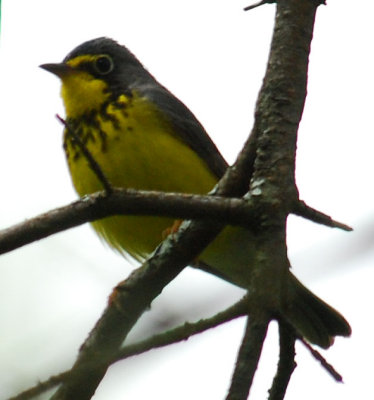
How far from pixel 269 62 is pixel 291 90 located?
207 millimetres

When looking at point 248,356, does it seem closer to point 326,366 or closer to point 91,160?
point 326,366

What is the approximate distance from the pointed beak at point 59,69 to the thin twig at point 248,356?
406cm

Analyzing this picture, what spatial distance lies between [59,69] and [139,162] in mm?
1228

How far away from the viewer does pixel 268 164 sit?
3.83 m

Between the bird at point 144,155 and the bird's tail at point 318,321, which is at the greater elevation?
the bird at point 144,155

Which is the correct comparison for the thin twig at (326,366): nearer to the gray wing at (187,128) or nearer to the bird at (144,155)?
the bird at (144,155)

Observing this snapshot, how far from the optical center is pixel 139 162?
603 centimetres

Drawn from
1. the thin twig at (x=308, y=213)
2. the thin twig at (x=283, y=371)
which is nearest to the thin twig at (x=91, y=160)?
the thin twig at (x=308, y=213)

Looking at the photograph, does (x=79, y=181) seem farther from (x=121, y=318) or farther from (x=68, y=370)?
(x=68, y=370)

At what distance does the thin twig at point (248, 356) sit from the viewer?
3033mm

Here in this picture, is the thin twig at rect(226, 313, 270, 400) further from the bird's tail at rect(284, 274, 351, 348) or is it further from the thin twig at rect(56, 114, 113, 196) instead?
the bird's tail at rect(284, 274, 351, 348)

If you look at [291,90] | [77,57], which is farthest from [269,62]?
[77,57]

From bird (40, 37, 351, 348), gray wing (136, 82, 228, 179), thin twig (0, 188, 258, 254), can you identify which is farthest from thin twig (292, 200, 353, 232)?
gray wing (136, 82, 228, 179)

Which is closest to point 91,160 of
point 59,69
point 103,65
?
point 59,69
